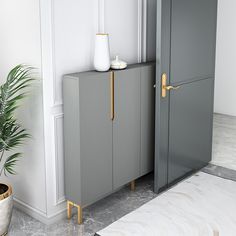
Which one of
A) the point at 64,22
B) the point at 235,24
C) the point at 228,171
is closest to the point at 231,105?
the point at 235,24

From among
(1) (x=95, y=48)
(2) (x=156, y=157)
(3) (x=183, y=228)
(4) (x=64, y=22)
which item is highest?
(4) (x=64, y=22)

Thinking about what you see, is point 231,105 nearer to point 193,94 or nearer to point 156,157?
point 193,94

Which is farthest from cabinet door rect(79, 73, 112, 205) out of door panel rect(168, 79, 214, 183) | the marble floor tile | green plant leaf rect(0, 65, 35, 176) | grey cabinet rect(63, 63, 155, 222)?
the marble floor tile

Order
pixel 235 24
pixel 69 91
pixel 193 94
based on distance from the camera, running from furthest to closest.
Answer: pixel 235 24 → pixel 193 94 → pixel 69 91

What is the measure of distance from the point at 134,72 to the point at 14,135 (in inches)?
39.9

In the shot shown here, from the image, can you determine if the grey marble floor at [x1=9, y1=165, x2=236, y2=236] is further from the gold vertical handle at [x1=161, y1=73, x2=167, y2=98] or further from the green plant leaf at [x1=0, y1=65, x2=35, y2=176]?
the gold vertical handle at [x1=161, y1=73, x2=167, y2=98]

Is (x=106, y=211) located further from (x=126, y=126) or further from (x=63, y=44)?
(x=63, y=44)

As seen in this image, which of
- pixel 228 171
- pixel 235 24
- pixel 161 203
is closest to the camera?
pixel 161 203

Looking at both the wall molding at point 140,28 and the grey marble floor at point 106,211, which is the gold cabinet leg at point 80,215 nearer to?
the grey marble floor at point 106,211

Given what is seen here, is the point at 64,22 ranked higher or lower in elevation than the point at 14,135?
higher

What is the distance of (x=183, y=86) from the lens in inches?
135

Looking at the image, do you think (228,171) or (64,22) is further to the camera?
(228,171)

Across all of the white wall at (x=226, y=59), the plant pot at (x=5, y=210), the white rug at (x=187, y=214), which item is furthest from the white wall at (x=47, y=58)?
the white wall at (x=226, y=59)

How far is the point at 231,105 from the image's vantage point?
19.6 feet
